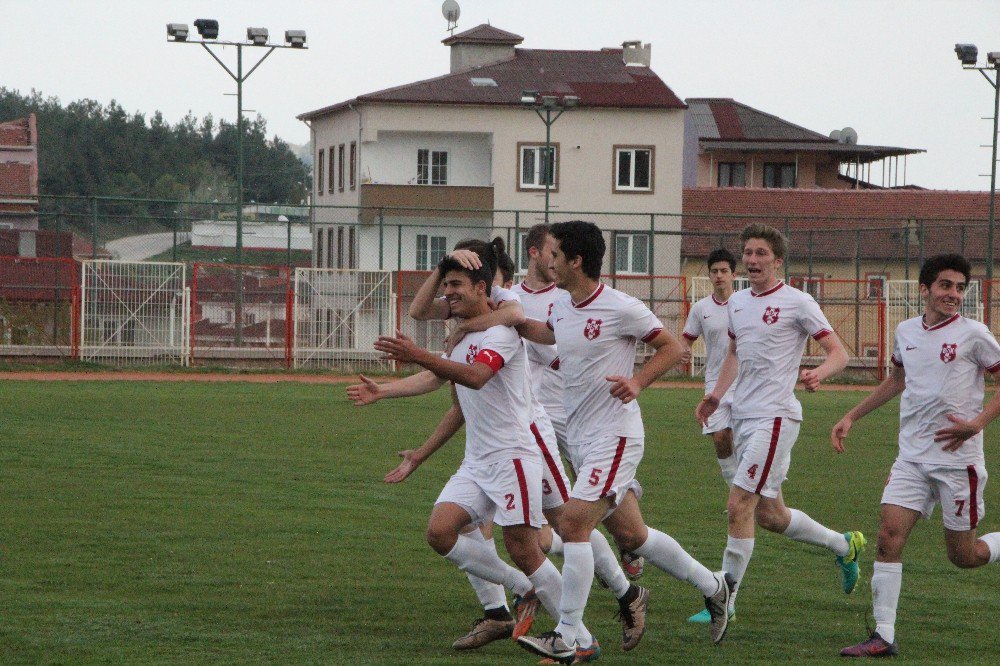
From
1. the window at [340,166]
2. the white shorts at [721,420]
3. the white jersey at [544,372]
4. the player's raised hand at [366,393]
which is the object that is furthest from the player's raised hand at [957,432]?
the window at [340,166]

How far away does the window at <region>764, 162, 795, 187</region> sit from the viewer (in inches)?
2539

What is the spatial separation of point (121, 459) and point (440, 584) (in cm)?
668

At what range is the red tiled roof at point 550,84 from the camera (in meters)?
51.3

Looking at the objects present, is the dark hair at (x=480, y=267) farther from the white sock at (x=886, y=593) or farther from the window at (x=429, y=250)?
the window at (x=429, y=250)

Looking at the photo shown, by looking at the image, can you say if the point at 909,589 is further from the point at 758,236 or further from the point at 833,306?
the point at 833,306


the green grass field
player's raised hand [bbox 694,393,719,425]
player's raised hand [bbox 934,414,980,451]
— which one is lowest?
the green grass field

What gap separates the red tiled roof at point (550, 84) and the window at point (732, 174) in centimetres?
977

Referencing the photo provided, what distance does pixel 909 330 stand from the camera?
23.7ft

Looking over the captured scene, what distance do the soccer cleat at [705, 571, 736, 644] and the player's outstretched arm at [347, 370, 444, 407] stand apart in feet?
5.70

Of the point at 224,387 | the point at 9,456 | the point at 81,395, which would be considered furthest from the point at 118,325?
the point at 9,456

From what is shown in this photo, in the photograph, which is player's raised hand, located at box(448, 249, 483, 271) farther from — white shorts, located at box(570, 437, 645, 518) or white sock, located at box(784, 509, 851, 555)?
white sock, located at box(784, 509, 851, 555)

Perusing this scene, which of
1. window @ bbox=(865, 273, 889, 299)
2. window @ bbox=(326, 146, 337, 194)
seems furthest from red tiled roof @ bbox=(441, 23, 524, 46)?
window @ bbox=(865, 273, 889, 299)

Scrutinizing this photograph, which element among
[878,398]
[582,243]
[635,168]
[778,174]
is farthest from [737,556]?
[778,174]

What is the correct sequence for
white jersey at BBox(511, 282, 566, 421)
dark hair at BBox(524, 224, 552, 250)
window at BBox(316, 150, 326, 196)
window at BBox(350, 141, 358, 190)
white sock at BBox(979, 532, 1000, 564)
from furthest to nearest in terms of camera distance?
Result: window at BBox(316, 150, 326, 196) < window at BBox(350, 141, 358, 190) < white jersey at BBox(511, 282, 566, 421) < dark hair at BBox(524, 224, 552, 250) < white sock at BBox(979, 532, 1000, 564)
